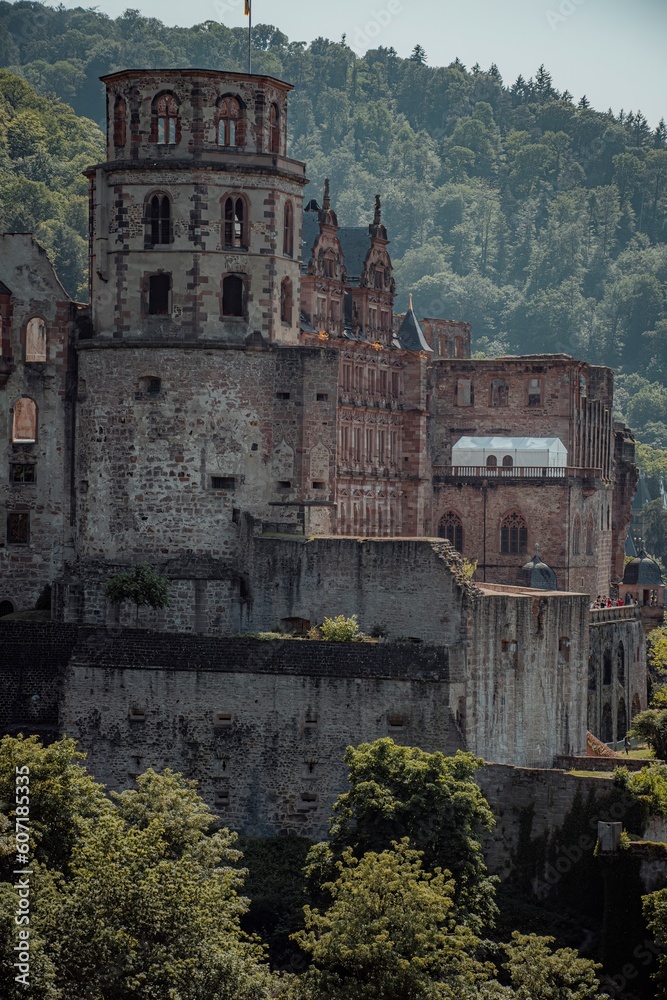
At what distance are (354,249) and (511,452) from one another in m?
12.0

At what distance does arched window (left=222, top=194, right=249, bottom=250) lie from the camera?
82812 mm

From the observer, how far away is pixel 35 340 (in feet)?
288

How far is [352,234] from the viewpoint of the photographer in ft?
358

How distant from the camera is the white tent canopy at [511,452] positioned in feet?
369

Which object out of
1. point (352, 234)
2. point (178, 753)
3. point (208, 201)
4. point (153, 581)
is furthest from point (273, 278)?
point (352, 234)

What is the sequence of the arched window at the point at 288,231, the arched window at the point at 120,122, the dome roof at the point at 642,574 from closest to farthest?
1. the arched window at the point at 120,122
2. the arched window at the point at 288,231
3. the dome roof at the point at 642,574

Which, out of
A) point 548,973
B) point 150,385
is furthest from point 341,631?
point 548,973

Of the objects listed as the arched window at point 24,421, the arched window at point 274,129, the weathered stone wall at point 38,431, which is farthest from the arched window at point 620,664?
A: the arched window at point 274,129

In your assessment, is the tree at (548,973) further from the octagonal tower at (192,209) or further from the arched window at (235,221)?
the arched window at (235,221)

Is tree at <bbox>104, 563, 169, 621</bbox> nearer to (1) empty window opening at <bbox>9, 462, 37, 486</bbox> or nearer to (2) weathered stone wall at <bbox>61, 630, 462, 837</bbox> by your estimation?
(2) weathered stone wall at <bbox>61, 630, 462, 837</bbox>

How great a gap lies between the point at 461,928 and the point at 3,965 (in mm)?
12132

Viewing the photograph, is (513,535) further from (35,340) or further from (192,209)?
(192,209)

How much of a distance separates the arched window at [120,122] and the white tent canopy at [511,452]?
1307 inches

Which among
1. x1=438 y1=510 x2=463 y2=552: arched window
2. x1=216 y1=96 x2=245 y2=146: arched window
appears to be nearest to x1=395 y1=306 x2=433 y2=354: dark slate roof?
x1=438 y1=510 x2=463 y2=552: arched window
